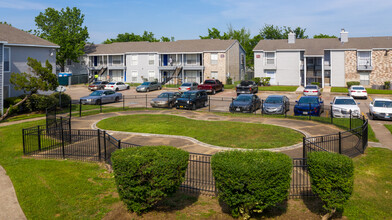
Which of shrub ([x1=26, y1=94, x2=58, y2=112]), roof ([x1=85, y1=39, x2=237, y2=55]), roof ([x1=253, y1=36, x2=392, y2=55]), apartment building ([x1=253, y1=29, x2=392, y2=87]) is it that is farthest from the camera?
roof ([x1=85, y1=39, x2=237, y2=55])

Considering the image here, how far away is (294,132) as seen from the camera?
18.7m

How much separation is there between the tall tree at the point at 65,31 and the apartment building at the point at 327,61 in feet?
103

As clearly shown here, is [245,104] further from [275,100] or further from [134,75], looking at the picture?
[134,75]

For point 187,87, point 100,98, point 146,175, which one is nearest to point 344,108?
point 146,175

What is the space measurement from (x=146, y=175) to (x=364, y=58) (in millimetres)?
49695

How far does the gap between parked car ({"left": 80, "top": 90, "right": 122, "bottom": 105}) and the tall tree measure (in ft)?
87.6

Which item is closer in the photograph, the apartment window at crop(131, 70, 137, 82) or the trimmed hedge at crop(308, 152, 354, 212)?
the trimmed hedge at crop(308, 152, 354, 212)

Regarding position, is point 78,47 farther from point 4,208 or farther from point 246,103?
point 4,208

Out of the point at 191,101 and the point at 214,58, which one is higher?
the point at 214,58

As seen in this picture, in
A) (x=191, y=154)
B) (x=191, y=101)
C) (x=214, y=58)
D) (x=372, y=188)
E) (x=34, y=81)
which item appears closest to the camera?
(x=372, y=188)

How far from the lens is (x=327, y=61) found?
5172 centimetres

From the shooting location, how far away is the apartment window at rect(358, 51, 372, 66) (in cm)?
4916

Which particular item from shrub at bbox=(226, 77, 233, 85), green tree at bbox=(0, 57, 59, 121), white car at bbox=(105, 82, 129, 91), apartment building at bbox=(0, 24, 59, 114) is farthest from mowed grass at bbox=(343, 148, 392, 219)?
shrub at bbox=(226, 77, 233, 85)

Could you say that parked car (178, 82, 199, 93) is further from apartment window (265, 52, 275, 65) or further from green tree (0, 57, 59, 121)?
green tree (0, 57, 59, 121)
